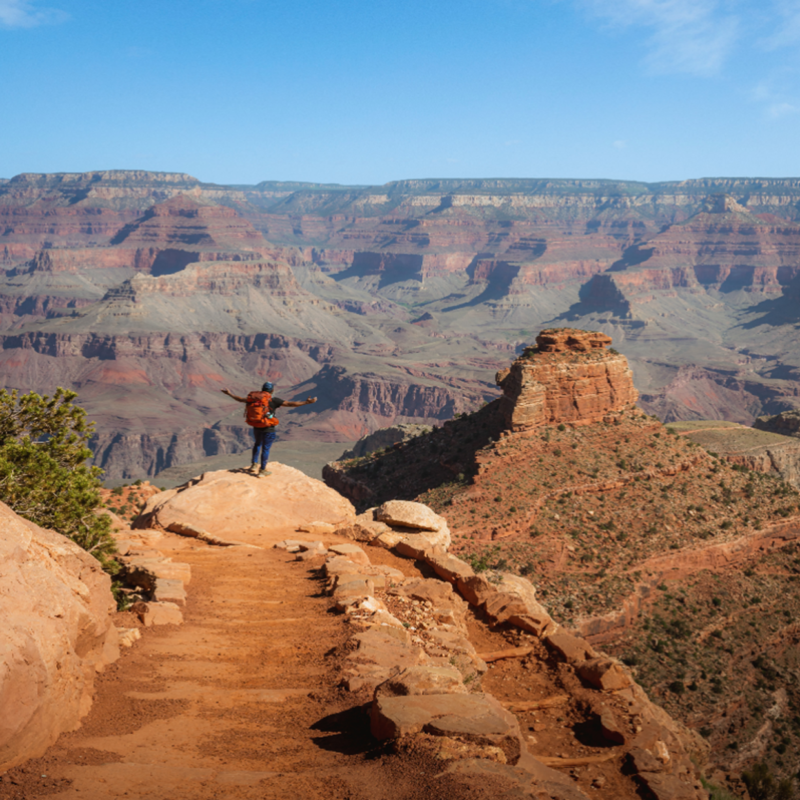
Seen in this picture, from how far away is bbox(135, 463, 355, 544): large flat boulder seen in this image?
75.9ft

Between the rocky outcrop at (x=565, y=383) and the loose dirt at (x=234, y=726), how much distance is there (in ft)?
112

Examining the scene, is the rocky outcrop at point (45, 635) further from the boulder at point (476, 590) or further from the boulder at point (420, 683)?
the boulder at point (476, 590)

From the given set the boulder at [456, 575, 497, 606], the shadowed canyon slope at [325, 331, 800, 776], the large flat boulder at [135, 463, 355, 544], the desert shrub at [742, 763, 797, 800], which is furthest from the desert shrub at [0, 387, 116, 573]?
the desert shrub at [742, 763, 797, 800]

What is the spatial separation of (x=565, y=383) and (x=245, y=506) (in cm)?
3141

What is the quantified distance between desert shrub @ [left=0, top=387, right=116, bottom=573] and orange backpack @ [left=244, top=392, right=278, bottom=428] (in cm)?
597

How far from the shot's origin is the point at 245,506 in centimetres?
2408

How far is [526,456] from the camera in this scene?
4850 centimetres

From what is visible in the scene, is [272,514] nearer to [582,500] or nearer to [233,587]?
[233,587]

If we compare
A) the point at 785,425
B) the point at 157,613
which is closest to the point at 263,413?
the point at 157,613

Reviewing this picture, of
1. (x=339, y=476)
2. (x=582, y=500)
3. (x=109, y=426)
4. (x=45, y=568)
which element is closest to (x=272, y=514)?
(x=45, y=568)

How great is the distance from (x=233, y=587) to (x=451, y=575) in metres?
6.66

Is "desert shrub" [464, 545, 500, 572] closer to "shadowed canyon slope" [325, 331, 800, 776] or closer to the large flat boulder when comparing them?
"shadowed canyon slope" [325, 331, 800, 776]

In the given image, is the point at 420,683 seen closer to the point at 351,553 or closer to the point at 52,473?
the point at 351,553

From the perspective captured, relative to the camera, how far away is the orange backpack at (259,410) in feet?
79.8
